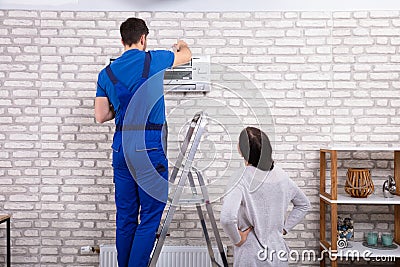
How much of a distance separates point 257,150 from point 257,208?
11.9 inches

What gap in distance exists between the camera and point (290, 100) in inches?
161

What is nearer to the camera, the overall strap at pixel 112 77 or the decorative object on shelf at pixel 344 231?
the overall strap at pixel 112 77

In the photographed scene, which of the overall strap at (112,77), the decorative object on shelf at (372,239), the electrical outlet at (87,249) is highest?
the overall strap at (112,77)

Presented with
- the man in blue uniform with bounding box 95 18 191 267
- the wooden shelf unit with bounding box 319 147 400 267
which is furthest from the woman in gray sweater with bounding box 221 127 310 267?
the wooden shelf unit with bounding box 319 147 400 267

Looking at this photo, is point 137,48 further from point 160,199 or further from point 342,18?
point 342,18

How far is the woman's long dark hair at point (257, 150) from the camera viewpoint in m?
2.96

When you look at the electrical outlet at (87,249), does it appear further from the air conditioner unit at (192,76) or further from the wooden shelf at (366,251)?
the wooden shelf at (366,251)

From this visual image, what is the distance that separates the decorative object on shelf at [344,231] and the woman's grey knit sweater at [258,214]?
1.03 meters

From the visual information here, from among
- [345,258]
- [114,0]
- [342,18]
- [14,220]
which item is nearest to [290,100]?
[342,18]

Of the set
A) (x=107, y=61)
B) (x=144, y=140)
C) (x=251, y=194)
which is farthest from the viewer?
(x=107, y=61)

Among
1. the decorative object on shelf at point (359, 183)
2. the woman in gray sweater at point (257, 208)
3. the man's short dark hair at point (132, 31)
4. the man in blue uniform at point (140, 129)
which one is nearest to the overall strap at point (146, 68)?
the man in blue uniform at point (140, 129)

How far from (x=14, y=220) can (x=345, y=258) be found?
2417 millimetres

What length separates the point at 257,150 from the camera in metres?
2.97

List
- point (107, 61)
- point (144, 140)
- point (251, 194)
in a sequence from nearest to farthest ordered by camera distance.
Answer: point (251, 194) < point (144, 140) < point (107, 61)
